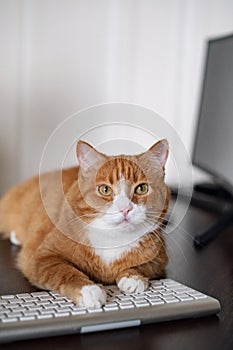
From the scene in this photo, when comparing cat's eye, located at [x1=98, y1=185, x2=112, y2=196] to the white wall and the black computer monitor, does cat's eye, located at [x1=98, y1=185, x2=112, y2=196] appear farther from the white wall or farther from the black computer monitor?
the white wall

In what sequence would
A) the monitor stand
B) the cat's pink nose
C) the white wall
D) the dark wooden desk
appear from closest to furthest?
the dark wooden desk → the cat's pink nose → the monitor stand → the white wall

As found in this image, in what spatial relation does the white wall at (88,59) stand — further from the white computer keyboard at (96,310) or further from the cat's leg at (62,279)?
the white computer keyboard at (96,310)

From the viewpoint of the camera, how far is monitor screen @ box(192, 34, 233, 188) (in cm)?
150

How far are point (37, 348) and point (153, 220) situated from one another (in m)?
0.33

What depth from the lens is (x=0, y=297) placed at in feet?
2.71

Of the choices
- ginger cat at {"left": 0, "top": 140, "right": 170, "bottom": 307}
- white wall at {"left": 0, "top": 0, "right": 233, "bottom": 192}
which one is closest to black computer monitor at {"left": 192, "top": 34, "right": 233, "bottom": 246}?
white wall at {"left": 0, "top": 0, "right": 233, "bottom": 192}

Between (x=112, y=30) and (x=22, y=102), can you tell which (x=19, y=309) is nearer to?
(x=22, y=102)

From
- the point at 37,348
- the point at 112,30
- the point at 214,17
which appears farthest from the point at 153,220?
the point at 214,17

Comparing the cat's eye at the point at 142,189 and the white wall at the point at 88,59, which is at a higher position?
the white wall at the point at 88,59

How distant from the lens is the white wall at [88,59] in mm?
1800

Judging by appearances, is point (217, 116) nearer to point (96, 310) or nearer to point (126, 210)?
point (126, 210)

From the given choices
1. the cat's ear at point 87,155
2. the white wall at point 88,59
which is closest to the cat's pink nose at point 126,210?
the cat's ear at point 87,155

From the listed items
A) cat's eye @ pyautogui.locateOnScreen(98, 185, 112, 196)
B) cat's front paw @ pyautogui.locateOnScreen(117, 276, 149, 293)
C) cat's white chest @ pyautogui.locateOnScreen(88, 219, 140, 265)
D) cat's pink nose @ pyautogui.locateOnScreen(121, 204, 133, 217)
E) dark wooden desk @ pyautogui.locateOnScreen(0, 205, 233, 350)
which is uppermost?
cat's eye @ pyautogui.locateOnScreen(98, 185, 112, 196)

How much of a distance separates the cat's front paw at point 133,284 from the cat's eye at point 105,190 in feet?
0.54
